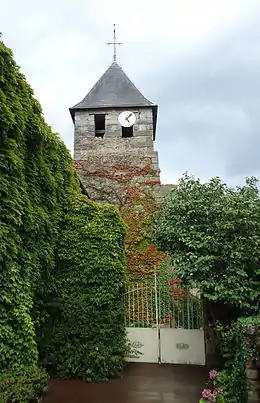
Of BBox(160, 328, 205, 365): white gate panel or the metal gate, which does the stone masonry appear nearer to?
the metal gate

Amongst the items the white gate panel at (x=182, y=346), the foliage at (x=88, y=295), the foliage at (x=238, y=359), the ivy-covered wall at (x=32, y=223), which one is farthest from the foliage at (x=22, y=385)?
the white gate panel at (x=182, y=346)

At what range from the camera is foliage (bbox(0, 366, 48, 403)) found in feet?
15.3

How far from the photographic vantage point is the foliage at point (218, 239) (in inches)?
256

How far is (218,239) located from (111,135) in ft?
29.2

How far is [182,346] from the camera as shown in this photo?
27.6 ft

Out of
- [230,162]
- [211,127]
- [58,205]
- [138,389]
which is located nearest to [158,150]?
[211,127]

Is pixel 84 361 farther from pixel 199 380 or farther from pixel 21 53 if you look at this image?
pixel 21 53

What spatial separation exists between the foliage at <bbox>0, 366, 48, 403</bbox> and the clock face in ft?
35.6

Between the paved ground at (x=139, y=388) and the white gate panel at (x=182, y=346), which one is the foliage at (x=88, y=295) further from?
the white gate panel at (x=182, y=346)

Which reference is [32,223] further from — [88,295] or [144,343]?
[144,343]

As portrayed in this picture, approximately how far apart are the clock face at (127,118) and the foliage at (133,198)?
6.11 feet

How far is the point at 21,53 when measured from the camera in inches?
251

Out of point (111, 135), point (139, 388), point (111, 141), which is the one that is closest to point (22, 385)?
point (139, 388)

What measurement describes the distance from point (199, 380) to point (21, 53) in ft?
20.9
